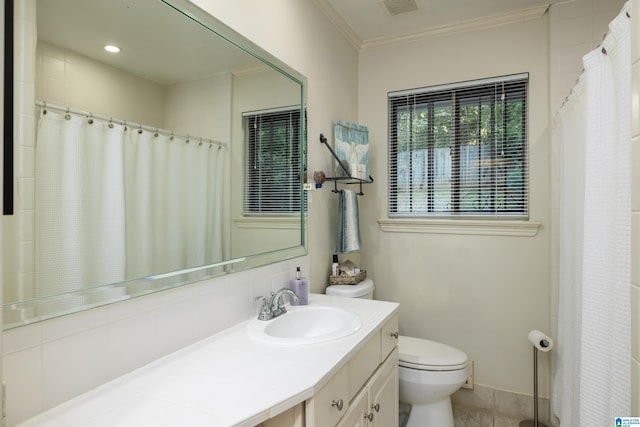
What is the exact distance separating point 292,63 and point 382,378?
1.51m

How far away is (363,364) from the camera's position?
1.31m

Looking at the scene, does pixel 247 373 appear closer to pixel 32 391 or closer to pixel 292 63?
pixel 32 391

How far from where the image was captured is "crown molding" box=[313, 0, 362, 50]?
2.11 metres

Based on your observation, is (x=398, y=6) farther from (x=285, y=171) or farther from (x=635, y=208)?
(x=635, y=208)

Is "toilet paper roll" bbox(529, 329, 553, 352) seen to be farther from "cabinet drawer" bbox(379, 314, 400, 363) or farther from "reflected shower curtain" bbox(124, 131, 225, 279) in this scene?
"reflected shower curtain" bbox(124, 131, 225, 279)

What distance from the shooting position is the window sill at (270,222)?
153 centimetres

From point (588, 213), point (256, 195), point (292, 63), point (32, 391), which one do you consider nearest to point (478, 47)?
point (292, 63)

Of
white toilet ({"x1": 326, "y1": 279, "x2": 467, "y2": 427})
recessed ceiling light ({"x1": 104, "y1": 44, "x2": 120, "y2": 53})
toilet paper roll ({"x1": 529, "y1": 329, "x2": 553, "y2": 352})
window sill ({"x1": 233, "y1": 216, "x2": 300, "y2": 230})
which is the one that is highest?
recessed ceiling light ({"x1": 104, "y1": 44, "x2": 120, "y2": 53})

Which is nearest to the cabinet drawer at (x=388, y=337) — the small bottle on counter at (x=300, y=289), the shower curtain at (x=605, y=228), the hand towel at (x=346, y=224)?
the small bottle on counter at (x=300, y=289)

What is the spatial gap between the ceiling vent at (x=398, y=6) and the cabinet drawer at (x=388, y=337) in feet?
5.64

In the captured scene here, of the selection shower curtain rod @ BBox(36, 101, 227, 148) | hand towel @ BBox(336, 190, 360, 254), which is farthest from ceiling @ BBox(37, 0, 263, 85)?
hand towel @ BBox(336, 190, 360, 254)

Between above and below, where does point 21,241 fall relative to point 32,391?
above

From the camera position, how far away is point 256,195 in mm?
1616

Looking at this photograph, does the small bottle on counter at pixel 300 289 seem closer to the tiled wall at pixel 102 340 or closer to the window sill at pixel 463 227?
the tiled wall at pixel 102 340
